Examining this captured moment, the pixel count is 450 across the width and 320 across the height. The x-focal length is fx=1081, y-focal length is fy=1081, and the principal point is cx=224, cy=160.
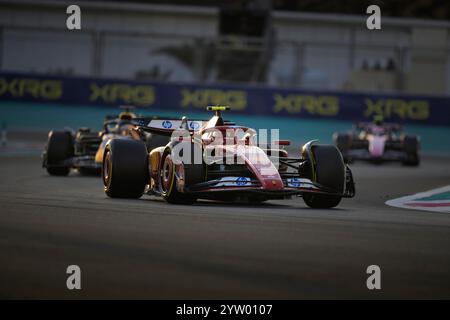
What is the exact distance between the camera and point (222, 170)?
12844mm

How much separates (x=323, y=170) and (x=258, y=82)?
74.4 ft

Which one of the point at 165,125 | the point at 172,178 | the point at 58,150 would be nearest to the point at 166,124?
the point at 165,125

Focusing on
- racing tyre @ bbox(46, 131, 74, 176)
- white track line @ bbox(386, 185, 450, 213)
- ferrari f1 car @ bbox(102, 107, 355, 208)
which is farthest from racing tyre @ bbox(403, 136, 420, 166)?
ferrari f1 car @ bbox(102, 107, 355, 208)

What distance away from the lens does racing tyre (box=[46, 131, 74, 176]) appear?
18891mm

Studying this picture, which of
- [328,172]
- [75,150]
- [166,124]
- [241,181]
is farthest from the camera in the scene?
[75,150]

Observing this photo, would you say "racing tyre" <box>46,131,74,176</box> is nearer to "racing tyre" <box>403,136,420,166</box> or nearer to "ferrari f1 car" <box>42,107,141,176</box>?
"ferrari f1 car" <box>42,107,141,176</box>

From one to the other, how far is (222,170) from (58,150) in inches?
266

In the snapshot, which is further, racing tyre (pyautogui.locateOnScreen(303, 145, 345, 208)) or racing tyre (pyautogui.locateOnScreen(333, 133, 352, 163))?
racing tyre (pyautogui.locateOnScreen(333, 133, 352, 163))

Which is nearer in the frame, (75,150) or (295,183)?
(295,183)

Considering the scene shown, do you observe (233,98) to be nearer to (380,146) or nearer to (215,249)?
(380,146)

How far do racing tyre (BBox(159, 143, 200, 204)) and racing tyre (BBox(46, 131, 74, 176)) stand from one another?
584 centimetres

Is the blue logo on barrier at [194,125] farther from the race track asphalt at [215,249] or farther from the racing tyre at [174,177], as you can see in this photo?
the race track asphalt at [215,249]

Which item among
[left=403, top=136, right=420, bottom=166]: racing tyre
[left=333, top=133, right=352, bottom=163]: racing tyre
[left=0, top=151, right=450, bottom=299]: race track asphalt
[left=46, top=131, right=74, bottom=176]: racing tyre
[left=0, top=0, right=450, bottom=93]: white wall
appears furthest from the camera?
[left=0, top=0, right=450, bottom=93]: white wall
